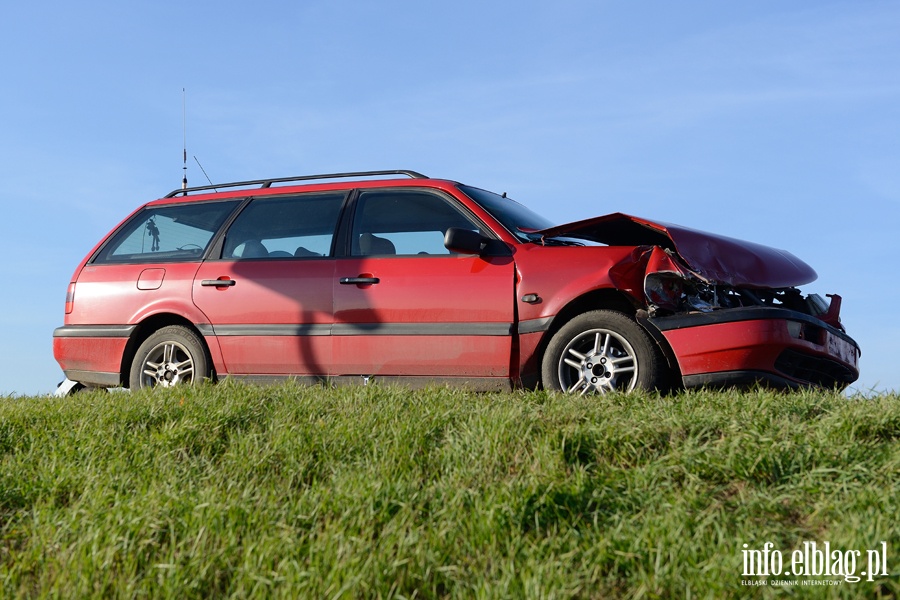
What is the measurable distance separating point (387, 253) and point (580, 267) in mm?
1545

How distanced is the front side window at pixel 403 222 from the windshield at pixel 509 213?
23 cm

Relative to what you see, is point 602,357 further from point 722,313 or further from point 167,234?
point 167,234

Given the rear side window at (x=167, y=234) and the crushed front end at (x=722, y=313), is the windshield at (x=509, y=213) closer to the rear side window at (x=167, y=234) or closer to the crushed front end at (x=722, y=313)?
the crushed front end at (x=722, y=313)

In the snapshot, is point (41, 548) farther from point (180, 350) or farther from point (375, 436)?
point (180, 350)

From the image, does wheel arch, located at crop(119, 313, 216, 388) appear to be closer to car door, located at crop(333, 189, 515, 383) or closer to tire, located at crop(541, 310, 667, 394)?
car door, located at crop(333, 189, 515, 383)

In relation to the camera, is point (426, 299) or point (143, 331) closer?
point (426, 299)

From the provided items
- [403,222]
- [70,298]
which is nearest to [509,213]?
[403,222]

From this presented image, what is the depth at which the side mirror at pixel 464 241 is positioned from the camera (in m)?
6.21

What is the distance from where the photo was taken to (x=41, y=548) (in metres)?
3.92

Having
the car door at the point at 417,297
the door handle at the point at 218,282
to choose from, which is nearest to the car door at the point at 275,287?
the door handle at the point at 218,282

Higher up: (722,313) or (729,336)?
(722,313)

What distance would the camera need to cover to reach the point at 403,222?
704cm

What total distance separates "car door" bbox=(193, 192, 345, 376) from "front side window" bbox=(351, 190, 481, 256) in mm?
266

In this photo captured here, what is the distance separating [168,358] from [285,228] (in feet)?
4.92
